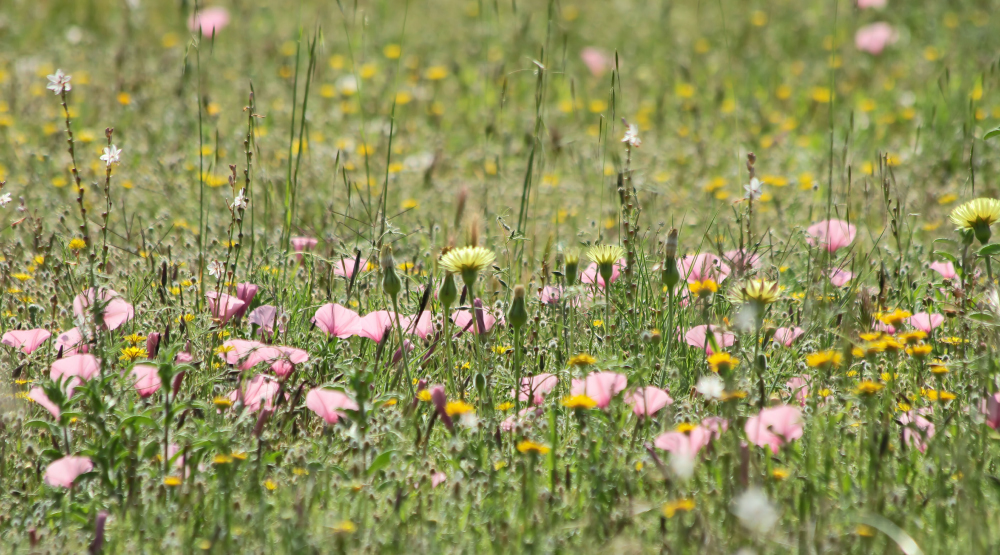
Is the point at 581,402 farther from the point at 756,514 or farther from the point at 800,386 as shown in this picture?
the point at 800,386

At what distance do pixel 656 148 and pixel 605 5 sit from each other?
8.87ft

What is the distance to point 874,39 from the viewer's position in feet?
17.5

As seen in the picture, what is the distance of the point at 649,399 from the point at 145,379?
3.39 feet

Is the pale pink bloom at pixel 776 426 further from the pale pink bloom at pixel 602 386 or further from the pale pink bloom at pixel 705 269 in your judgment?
the pale pink bloom at pixel 705 269

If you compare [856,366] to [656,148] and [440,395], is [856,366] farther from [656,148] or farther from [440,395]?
[656,148]

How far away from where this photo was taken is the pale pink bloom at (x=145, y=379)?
1.86 metres

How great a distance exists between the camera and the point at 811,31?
19.6 feet

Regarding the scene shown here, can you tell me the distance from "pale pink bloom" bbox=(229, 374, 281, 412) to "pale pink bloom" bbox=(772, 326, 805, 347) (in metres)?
1.16

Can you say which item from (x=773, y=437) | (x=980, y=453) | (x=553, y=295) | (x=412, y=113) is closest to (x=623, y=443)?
(x=773, y=437)

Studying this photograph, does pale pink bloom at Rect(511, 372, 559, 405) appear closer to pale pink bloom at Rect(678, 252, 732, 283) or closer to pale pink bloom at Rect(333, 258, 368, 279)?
pale pink bloom at Rect(678, 252, 732, 283)

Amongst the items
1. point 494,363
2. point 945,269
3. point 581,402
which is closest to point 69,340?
point 494,363

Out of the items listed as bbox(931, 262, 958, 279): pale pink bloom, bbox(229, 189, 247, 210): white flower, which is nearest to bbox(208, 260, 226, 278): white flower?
bbox(229, 189, 247, 210): white flower

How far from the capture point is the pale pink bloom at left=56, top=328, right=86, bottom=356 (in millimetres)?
2102

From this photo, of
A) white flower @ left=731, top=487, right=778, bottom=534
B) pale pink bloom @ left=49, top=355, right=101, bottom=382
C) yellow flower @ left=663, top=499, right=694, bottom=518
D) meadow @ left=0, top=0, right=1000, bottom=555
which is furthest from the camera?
pale pink bloom @ left=49, top=355, right=101, bottom=382
